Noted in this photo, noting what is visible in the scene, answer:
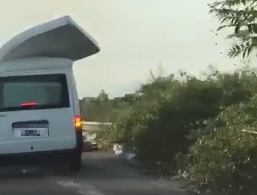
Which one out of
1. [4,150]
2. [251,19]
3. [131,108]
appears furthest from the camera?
[131,108]

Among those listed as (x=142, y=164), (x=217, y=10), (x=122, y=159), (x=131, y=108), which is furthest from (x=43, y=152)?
(x=217, y=10)

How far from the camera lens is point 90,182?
12703 millimetres

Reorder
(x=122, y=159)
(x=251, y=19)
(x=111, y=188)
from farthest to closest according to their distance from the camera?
1. (x=122, y=159)
2. (x=111, y=188)
3. (x=251, y=19)

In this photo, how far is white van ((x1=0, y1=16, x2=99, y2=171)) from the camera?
13.6m

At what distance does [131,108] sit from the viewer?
1764cm

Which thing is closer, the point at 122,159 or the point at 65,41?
the point at 65,41

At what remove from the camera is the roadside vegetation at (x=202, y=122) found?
8945 millimetres

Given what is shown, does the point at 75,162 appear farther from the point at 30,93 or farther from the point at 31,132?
the point at 30,93

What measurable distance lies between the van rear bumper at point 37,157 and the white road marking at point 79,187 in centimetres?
74

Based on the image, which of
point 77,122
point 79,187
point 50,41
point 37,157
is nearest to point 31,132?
point 37,157

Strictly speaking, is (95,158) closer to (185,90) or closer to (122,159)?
(122,159)

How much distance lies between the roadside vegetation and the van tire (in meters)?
1.18

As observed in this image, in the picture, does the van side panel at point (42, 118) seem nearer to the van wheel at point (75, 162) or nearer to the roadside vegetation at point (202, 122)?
the van wheel at point (75, 162)

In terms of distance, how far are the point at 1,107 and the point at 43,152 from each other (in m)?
1.06
